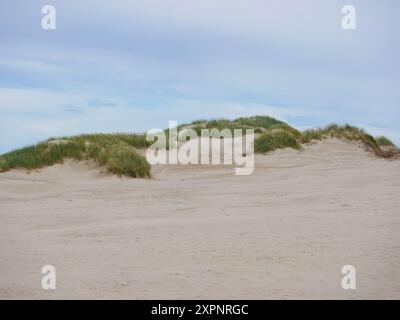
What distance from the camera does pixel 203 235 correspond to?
6.88m

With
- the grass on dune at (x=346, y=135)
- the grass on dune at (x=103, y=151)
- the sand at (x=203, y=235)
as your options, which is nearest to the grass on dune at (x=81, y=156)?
the grass on dune at (x=103, y=151)

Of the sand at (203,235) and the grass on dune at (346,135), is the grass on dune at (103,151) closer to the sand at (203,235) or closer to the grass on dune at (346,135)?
the sand at (203,235)

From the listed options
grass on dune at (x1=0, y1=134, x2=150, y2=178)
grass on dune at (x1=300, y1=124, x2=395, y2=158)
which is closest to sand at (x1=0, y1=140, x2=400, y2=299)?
grass on dune at (x1=0, y1=134, x2=150, y2=178)

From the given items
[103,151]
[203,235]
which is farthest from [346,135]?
[203,235]

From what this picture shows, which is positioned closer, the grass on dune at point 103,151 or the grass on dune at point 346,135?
the grass on dune at point 103,151

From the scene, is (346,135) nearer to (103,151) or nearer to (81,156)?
(103,151)

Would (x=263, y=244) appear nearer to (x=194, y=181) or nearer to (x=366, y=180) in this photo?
(x=366, y=180)

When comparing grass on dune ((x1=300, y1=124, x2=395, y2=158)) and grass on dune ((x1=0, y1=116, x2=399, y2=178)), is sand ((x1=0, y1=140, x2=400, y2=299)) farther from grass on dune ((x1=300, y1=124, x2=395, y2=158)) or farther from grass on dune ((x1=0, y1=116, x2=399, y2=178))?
grass on dune ((x1=300, y1=124, x2=395, y2=158))

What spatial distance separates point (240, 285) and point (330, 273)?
0.88 metres

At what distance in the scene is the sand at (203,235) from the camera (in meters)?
5.17

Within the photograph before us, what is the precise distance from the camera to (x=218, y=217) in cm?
796

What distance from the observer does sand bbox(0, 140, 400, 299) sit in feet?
17.0

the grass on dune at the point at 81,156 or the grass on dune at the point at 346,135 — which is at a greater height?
the grass on dune at the point at 346,135
